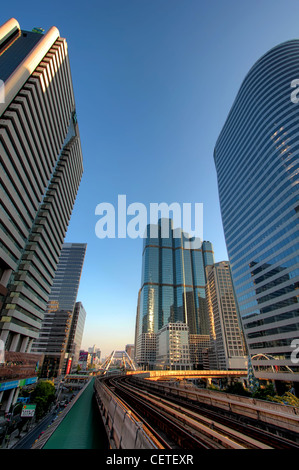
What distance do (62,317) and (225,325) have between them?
359 feet

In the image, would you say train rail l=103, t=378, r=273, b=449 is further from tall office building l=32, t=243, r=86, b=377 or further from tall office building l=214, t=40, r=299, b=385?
tall office building l=32, t=243, r=86, b=377

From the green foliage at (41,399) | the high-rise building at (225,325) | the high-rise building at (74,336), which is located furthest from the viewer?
the high-rise building at (74,336)

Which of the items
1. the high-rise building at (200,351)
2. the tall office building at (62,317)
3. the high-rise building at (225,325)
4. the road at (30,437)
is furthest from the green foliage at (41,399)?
the high-rise building at (200,351)

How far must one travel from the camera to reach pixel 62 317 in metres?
136

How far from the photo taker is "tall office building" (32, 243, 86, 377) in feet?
407

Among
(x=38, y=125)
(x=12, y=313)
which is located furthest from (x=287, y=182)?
(x=12, y=313)

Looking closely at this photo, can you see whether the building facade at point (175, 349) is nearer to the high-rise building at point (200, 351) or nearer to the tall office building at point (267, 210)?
the high-rise building at point (200, 351)

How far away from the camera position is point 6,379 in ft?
145

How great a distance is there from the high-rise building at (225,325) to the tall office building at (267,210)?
75.4m

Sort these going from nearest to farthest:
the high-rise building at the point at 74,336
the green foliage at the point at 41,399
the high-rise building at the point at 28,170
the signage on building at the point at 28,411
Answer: the signage on building at the point at 28,411
the green foliage at the point at 41,399
the high-rise building at the point at 28,170
the high-rise building at the point at 74,336

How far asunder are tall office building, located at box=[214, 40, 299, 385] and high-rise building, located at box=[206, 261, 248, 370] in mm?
75410

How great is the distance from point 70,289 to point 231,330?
115 m

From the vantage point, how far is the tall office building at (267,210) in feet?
181

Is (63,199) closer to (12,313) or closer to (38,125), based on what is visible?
(38,125)
